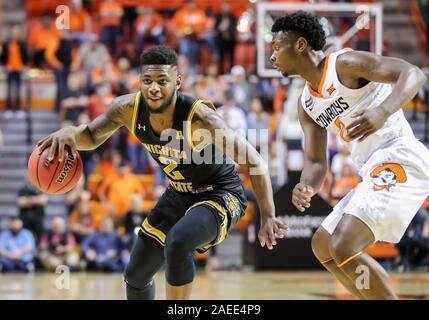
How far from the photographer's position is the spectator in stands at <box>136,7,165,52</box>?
52.9 ft

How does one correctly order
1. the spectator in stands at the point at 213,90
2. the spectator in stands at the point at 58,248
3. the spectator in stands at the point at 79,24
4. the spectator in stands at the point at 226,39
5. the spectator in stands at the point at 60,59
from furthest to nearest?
the spectator in stands at the point at 79,24 → the spectator in stands at the point at 226,39 → the spectator in stands at the point at 60,59 → the spectator in stands at the point at 213,90 → the spectator in stands at the point at 58,248

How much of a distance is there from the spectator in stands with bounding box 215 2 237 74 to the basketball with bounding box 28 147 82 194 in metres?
10.3

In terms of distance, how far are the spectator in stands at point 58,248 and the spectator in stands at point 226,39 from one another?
5.25 meters

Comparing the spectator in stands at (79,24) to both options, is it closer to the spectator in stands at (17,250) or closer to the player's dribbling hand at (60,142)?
the spectator in stands at (17,250)

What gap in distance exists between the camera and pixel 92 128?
226 inches

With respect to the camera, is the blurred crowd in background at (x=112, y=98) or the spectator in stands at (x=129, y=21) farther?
the spectator in stands at (x=129, y=21)

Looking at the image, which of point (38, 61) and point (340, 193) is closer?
point (340, 193)

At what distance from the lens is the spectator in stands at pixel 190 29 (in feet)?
52.1

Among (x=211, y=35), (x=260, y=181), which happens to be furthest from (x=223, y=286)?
(x=211, y=35)

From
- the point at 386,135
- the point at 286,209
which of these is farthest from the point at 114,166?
the point at 386,135

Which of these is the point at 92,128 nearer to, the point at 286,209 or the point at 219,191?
the point at 219,191

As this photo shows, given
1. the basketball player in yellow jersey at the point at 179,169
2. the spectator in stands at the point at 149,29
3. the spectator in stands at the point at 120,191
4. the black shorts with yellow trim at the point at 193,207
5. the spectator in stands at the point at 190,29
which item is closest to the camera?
the basketball player in yellow jersey at the point at 179,169

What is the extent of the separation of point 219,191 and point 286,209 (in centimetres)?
629

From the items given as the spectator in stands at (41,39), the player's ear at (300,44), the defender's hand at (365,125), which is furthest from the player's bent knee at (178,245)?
the spectator in stands at (41,39)
